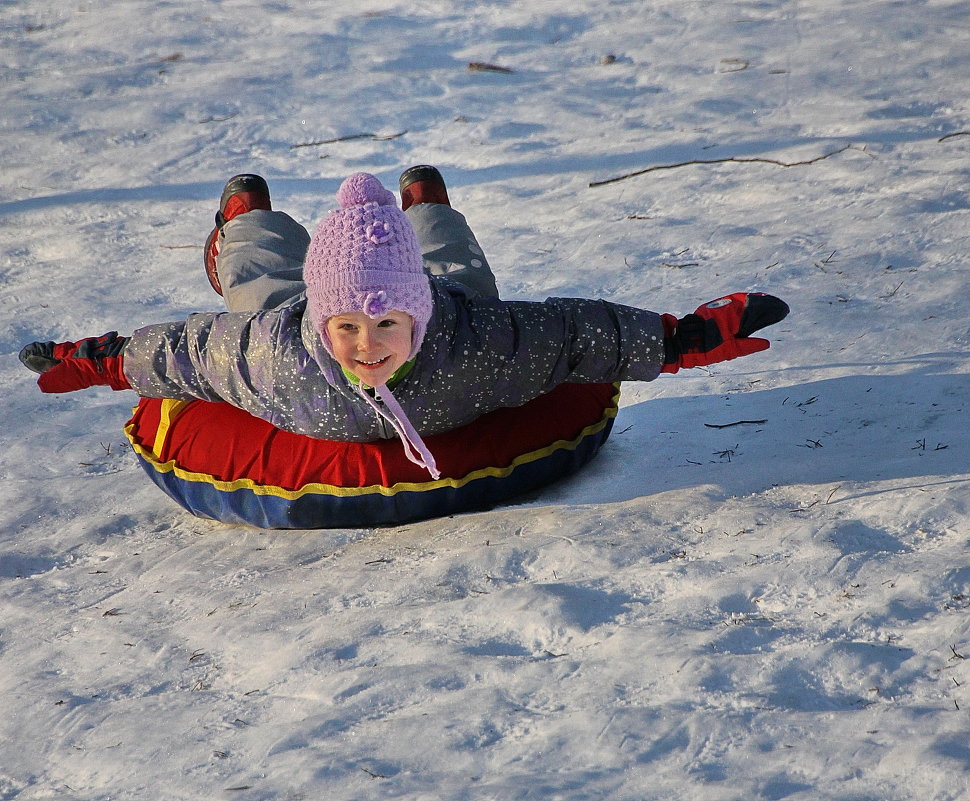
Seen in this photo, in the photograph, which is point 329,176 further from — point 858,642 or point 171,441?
point 858,642

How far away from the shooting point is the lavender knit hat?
2816 millimetres

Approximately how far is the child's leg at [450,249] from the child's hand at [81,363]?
3.31 feet

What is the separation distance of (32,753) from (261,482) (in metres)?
1.08

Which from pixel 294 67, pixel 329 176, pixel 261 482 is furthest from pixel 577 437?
pixel 294 67

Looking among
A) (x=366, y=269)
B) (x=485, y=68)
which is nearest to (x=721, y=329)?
(x=366, y=269)

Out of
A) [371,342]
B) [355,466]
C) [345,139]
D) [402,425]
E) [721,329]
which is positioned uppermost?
[345,139]

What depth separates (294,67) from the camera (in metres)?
7.50

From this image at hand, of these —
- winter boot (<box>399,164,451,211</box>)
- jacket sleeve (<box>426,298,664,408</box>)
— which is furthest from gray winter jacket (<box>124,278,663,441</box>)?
winter boot (<box>399,164,451,211</box>)

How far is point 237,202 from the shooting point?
430cm

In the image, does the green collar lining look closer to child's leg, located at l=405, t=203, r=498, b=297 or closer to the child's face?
the child's face

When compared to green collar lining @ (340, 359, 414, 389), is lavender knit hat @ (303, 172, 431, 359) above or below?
above

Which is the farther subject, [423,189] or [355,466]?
[423,189]

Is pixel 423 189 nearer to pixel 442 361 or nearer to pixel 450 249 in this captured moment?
pixel 450 249

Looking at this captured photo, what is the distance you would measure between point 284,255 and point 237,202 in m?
0.46
